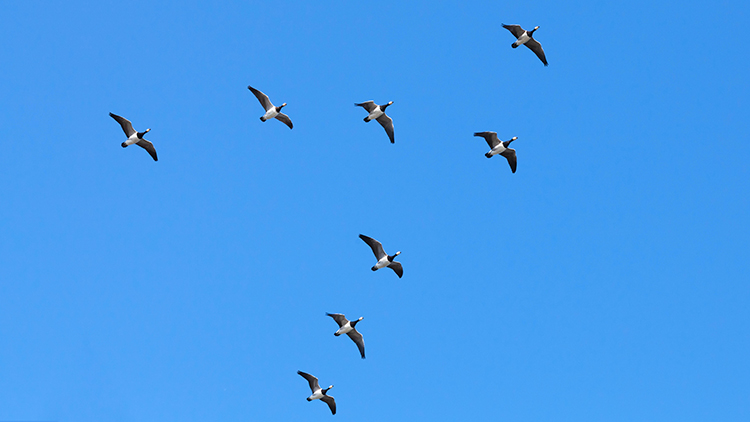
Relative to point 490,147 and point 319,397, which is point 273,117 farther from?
point 319,397

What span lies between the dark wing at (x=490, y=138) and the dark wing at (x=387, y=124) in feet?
24.1

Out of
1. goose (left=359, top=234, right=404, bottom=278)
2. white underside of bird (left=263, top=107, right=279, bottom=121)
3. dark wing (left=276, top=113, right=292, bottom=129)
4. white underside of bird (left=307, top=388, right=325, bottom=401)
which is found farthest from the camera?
dark wing (left=276, top=113, right=292, bottom=129)

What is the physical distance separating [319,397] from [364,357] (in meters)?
5.04

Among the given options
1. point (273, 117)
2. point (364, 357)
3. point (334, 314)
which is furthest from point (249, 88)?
point (364, 357)

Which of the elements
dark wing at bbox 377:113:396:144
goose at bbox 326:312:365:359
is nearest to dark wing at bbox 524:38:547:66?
dark wing at bbox 377:113:396:144

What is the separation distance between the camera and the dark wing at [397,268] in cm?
6444

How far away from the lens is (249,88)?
6575 cm

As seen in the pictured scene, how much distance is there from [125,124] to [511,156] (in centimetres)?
3118

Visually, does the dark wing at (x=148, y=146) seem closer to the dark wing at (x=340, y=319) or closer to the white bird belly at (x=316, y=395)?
the dark wing at (x=340, y=319)

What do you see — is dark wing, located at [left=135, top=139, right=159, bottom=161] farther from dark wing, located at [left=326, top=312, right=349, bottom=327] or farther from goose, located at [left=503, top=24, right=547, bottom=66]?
goose, located at [left=503, top=24, right=547, bottom=66]

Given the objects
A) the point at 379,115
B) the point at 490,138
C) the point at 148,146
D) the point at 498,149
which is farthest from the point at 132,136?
the point at 498,149

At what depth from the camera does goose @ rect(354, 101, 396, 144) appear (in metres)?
64.6

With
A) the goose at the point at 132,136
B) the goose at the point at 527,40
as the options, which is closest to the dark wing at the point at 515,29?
the goose at the point at 527,40

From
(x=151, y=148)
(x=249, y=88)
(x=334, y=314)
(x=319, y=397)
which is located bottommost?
(x=319, y=397)
